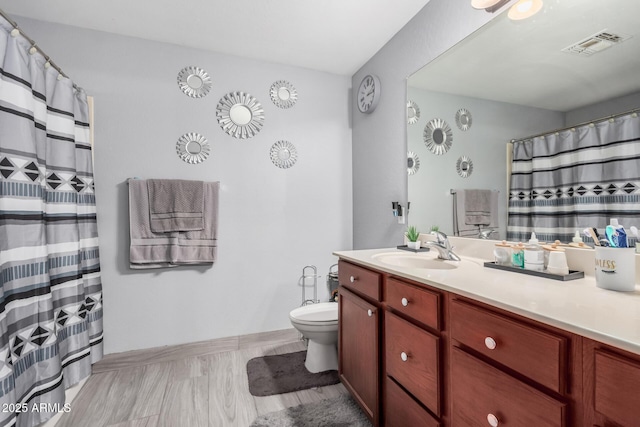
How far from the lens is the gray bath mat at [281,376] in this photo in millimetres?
1786

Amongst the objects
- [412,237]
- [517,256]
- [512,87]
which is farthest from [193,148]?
[517,256]

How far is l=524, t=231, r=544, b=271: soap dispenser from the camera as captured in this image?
3.70 feet

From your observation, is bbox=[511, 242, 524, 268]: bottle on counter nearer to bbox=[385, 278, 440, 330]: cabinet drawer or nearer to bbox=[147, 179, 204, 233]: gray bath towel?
bbox=[385, 278, 440, 330]: cabinet drawer

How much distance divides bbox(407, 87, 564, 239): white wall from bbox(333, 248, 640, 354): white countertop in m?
0.51

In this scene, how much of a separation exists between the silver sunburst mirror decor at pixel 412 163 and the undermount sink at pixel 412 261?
609 millimetres

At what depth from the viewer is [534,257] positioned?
114 cm

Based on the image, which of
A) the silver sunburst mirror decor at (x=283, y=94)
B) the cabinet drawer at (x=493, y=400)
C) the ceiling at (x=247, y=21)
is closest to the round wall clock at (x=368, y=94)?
the ceiling at (x=247, y=21)

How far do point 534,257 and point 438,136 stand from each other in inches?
37.5

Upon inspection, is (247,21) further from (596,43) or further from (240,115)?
(596,43)

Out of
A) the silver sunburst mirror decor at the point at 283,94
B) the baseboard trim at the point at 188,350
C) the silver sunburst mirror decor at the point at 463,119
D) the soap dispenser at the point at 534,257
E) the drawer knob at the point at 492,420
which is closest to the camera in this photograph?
the drawer knob at the point at 492,420

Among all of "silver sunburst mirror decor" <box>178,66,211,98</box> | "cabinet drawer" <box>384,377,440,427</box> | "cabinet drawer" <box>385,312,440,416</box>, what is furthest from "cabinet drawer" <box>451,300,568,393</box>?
"silver sunburst mirror decor" <box>178,66,211,98</box>

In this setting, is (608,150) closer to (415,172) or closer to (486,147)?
(486,147)

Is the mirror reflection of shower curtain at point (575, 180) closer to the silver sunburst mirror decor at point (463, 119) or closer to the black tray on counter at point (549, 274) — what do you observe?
the black tray on counter at point (549, 274)

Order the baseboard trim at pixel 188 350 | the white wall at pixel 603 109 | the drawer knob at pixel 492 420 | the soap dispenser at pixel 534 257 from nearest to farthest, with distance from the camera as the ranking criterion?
Result: the drawer knob at pixel 492 420 < the white wall at pixel 603 109 < the soap dispenser at pixel 534 257 < the baseboard trim at pixel 188 350
